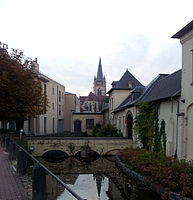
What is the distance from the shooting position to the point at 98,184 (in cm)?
1725

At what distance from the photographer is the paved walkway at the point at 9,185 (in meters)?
7.77

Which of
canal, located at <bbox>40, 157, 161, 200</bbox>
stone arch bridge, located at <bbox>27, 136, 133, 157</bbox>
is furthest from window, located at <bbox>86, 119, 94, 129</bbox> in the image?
canal, located at <bbox>40, 157, 161, 200</bbox>

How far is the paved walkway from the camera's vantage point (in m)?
7.77

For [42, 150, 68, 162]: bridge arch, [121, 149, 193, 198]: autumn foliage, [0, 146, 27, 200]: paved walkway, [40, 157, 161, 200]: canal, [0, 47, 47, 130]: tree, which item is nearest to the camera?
[0, 146, 27, 200]: paved walkway

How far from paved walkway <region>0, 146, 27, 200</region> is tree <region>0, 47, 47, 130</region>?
11776 millimetres

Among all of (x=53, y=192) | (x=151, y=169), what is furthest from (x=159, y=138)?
(x=53, y=192)

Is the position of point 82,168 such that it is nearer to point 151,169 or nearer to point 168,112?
point 168,112

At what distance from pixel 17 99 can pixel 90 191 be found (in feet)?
37.1

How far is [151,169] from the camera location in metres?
14.9

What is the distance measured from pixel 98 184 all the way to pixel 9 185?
8872mm

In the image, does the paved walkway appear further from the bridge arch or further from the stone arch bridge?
the stone arch bridge

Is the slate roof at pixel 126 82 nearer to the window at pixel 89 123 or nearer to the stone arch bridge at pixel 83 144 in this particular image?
the stone arch bridge at pixel 83 144

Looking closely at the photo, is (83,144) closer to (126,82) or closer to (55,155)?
(55,155)

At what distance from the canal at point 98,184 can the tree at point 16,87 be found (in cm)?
520
